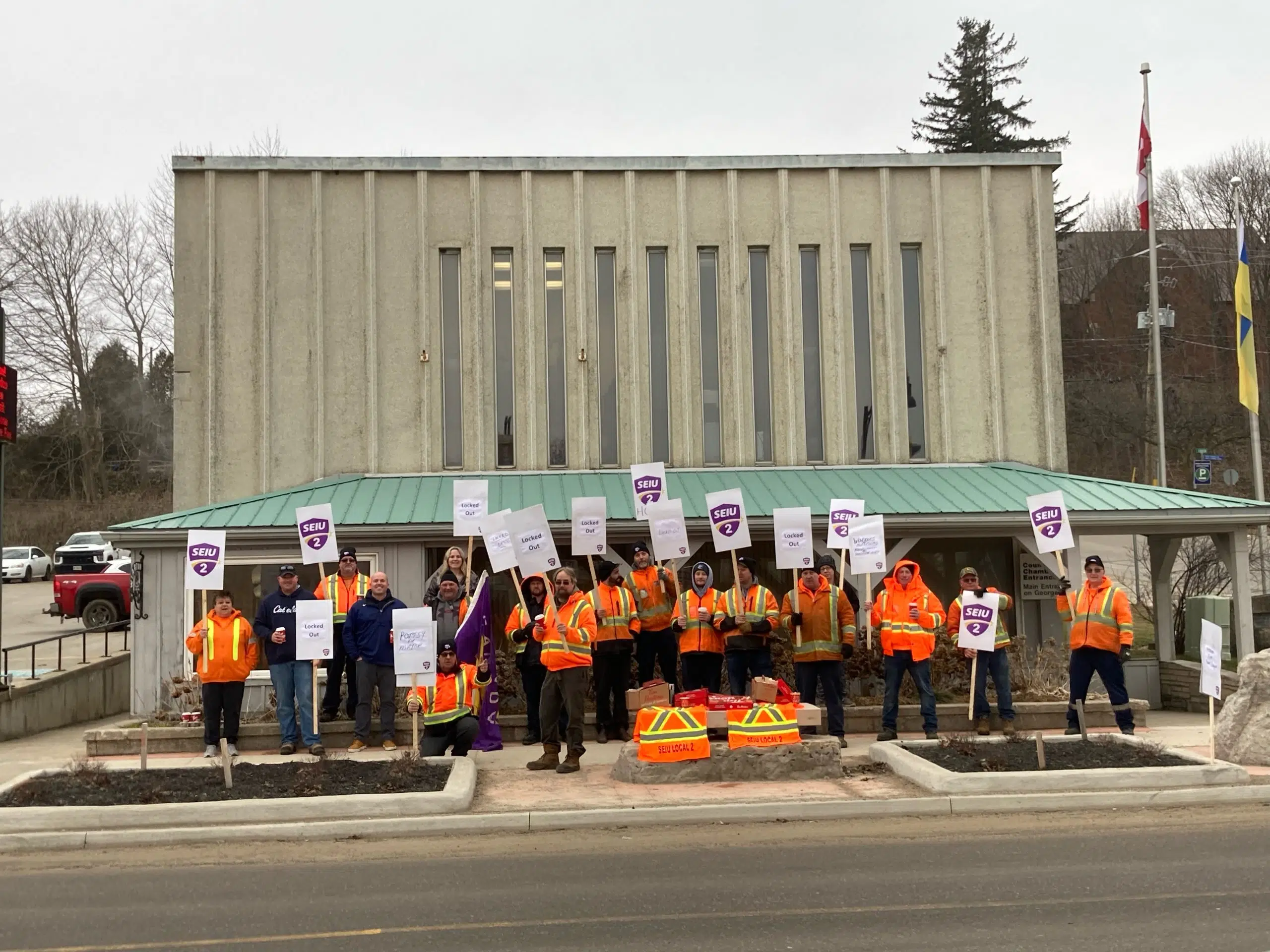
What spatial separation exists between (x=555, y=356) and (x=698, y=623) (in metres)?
8.15

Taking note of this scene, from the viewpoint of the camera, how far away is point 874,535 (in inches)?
548

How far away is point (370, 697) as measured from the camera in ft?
44.6

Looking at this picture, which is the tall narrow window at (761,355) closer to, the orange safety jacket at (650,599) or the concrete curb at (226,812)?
the orange safety jacket at (650,599)

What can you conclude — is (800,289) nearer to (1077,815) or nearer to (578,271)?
(578,271)

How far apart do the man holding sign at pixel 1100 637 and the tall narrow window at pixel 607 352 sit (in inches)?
349

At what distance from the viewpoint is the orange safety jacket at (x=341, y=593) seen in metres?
14.0

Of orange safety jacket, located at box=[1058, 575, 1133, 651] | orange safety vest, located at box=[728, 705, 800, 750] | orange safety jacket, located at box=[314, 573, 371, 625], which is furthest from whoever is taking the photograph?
orange safety jacket, located at box=[314, 573, 371, 625]

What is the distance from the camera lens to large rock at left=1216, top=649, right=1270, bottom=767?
11938 millimetres

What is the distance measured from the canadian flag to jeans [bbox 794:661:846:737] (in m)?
17.9

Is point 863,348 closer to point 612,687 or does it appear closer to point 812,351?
point 812,351

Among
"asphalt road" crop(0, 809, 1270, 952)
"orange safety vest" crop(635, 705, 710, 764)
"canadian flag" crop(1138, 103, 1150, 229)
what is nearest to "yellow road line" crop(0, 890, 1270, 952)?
"asphalt road" crop(0, 809, 1270, 952)

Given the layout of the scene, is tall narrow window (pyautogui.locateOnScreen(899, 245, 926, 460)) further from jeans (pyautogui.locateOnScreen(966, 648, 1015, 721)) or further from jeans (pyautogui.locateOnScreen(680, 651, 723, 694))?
jeans (pyautogui.locateOnScreen(680, 651, 723, 694))

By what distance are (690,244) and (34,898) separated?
49.7 feet

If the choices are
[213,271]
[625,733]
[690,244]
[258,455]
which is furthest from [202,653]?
[690,244]
